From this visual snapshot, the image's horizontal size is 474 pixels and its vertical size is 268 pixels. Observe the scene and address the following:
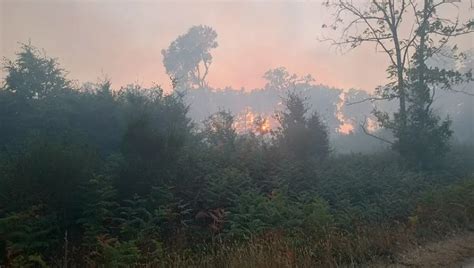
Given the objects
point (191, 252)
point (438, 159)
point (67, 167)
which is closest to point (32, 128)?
point (67, 167)

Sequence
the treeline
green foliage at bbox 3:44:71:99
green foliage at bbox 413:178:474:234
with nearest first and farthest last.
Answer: the treeline → green foliage at bbox 413:178:474:234 → green foliage at bbox 3:44:71:99

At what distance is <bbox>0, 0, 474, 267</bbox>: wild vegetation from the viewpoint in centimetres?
807

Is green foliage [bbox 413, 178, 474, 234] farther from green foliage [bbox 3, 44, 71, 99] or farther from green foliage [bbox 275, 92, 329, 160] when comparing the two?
green foliage [bbox 3, 44, 71, 99]

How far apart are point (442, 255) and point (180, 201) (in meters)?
6.82

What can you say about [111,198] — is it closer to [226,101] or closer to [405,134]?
[405,134]

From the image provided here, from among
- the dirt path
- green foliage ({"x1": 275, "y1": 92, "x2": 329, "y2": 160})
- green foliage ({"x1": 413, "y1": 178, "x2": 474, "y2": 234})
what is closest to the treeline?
green foliage ({"x1": 413, "y1": 178, "x2": 474, "y2": 234})

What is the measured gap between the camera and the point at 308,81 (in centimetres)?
9788

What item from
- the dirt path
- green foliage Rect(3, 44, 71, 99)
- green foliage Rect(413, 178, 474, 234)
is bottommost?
the dirt path

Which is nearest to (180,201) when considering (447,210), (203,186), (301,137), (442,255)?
(203,186)

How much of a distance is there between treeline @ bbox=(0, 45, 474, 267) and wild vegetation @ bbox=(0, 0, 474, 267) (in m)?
0.05

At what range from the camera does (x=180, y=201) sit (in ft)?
35.2

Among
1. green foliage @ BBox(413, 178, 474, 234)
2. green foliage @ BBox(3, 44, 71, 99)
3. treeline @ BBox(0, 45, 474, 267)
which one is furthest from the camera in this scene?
green foliage @ BBox(3, 44, 71, 99)

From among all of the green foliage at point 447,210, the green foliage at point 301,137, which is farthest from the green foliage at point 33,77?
the green foliage at point 447,210

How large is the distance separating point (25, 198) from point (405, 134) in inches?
732
